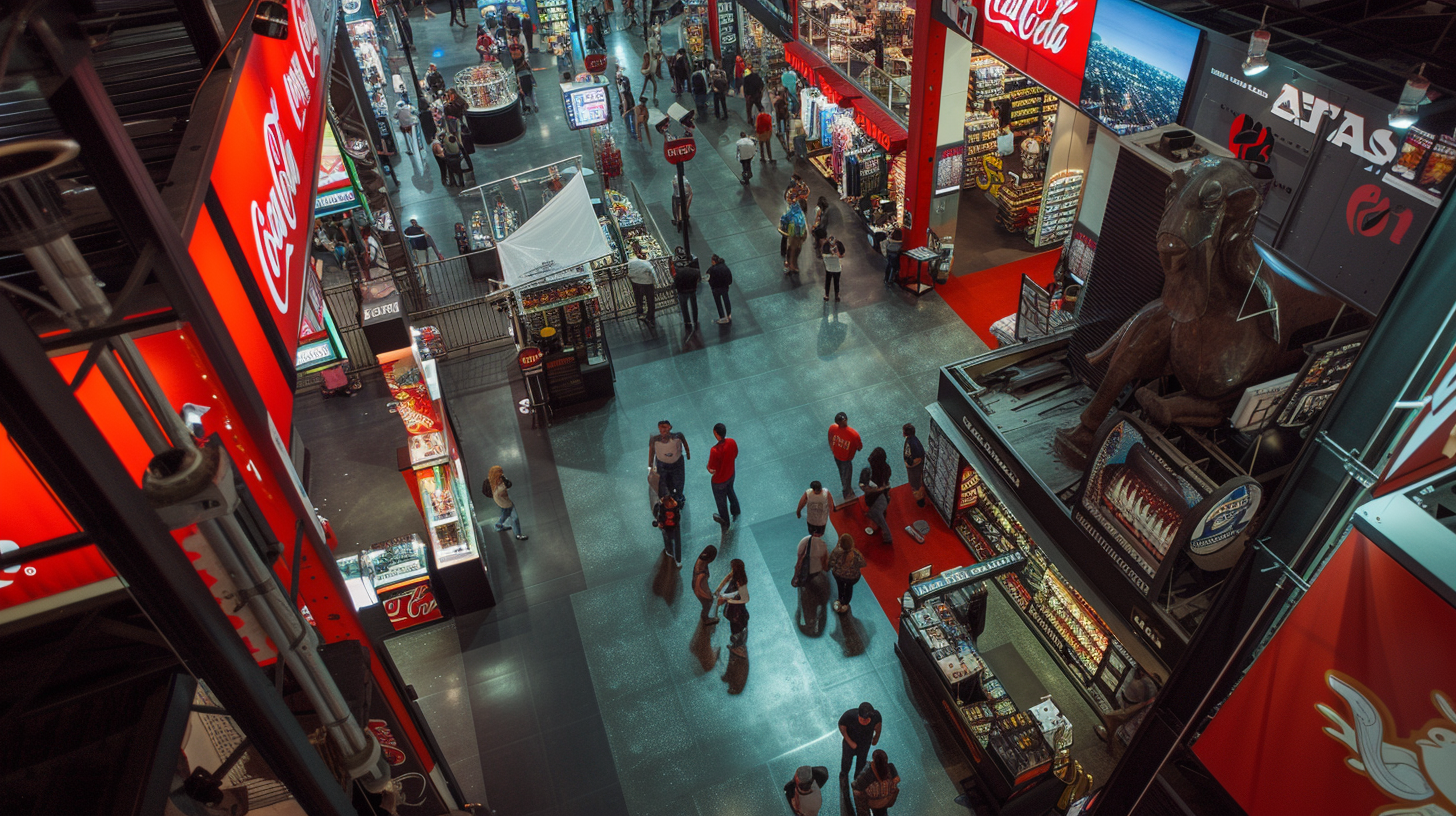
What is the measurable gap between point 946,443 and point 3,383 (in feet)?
30.9

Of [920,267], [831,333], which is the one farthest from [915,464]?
[920,267]

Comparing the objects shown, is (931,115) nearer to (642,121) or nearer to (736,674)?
(642,121)

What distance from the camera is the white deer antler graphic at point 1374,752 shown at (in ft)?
10.2

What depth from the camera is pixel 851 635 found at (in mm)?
9773

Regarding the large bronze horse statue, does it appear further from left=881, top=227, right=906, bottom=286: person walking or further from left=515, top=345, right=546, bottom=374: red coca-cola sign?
left=515, top=345, right=546, bottom=374: red coca-cola sign

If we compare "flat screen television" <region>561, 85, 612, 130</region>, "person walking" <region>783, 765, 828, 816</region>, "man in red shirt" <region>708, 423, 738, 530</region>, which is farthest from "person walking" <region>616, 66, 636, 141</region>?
"person walking" <region>783, 765, 828, 816</region>

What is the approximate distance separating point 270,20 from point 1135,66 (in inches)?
374

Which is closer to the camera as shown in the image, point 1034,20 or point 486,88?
point 1034,20

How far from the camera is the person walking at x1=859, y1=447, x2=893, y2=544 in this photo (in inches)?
413

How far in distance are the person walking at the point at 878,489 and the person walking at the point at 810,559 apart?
1225 millimetres

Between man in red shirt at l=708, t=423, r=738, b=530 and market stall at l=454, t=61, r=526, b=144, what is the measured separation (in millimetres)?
15271

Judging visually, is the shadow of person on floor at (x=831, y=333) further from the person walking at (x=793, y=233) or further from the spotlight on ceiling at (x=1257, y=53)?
the spotlight on ceiling at (x=1257, y=53)

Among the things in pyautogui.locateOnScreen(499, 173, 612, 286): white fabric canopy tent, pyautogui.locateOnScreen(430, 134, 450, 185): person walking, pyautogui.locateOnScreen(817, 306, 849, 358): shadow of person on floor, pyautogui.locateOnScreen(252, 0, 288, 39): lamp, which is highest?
pyautogui.locateOnScreen(252, 0, 288, 39): lamp

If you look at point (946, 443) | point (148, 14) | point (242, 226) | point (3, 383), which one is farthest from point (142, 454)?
point (946, 443)
